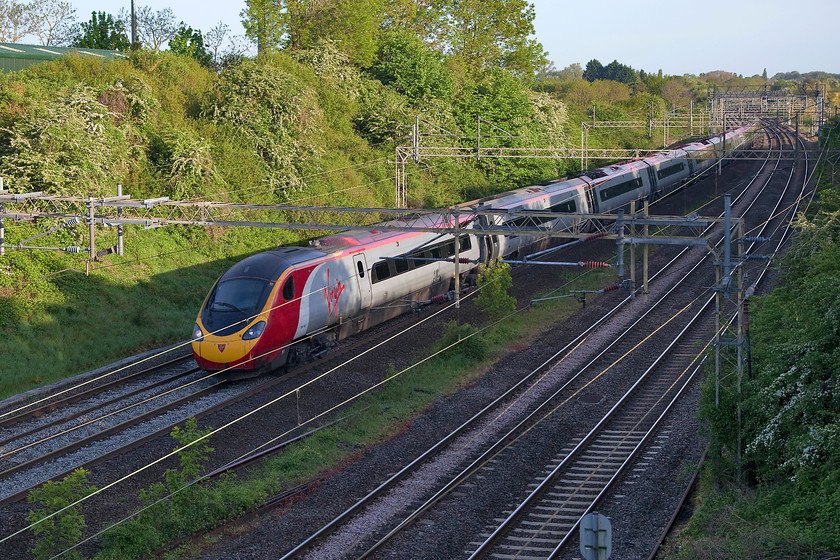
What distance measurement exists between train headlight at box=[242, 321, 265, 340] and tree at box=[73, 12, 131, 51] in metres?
35.7

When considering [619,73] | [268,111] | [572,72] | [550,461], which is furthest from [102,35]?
[572,72]

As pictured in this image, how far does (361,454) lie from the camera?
1730 cm

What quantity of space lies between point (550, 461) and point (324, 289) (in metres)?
8.40

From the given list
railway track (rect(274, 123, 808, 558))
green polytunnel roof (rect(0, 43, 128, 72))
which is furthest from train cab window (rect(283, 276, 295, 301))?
green polytunnel roof (rect(0, 43, 128, 72))

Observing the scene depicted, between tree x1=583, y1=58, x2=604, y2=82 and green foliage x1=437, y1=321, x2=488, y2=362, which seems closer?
green foliage x1=437, y1=321, x2=488, y2=362

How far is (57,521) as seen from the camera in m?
13.0

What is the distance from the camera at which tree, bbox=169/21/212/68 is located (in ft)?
163

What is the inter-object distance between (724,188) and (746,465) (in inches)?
1672

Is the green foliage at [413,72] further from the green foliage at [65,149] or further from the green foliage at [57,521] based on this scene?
the green foliage at [57,521]

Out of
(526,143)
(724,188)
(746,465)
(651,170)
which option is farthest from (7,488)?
(724,188)

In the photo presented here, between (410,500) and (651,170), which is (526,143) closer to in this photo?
(651,170)

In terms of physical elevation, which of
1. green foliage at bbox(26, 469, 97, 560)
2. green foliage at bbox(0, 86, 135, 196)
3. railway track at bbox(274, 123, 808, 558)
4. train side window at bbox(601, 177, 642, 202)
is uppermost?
green foliage at bbox(0, 86, 135, 196)

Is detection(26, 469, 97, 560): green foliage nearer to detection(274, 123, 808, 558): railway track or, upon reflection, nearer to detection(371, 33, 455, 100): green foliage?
detection(274, 123, 808, 558): railway track

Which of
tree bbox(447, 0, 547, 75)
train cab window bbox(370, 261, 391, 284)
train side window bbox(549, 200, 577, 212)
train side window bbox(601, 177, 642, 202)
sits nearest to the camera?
train cab window bbox(370, 261, 391, 284)
